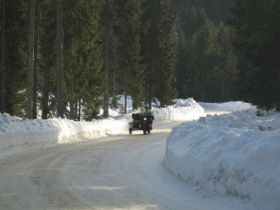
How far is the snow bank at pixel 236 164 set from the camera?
5559mm

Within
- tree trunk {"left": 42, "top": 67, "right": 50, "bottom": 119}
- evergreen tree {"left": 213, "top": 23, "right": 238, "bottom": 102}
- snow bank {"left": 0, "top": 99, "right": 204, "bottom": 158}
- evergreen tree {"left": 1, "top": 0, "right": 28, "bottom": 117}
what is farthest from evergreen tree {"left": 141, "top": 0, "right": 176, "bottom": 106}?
evergreen tree {"left": 213, "top": 23, "right": 238, "bottom": 102}

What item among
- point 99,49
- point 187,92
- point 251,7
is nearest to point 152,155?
point 251,7

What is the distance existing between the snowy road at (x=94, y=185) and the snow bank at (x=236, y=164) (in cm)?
26

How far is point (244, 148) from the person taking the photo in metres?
6.64

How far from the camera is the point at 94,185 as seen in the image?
7805 mm

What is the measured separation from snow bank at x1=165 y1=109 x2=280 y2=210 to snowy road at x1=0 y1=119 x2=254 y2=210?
0.26m

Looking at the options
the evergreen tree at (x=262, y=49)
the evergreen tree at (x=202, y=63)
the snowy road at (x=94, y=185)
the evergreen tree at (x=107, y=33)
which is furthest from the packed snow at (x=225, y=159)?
the evergreen tree at (x=202, y=63)

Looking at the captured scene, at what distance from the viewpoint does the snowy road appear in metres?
6.30

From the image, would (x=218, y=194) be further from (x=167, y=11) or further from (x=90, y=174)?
(x=167, y=11)

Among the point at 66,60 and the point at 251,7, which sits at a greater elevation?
the point at 251,7

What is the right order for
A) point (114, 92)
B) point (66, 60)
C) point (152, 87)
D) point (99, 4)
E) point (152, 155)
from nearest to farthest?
point (152, 155), point (66, 60), point (99, 4), point (114, 92), point (152, 87)

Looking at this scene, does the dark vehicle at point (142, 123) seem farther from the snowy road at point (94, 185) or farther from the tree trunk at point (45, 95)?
the snowy road at point (94, 185)

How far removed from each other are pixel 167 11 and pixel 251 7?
84.1 ft

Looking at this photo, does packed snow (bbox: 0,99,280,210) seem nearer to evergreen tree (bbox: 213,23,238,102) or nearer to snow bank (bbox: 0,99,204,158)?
snow bank (bbox: 0,99,204,158)
